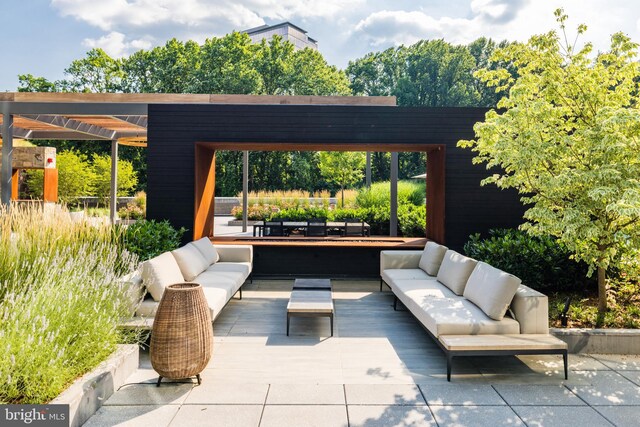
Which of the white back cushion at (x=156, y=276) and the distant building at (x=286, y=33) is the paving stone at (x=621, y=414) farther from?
the distant building at (x=286, y=33)

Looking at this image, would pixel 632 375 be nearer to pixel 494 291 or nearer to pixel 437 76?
pixel 494 291

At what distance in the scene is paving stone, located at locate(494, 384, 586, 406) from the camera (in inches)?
127

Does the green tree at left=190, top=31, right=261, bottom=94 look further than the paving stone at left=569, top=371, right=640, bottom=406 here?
Yes

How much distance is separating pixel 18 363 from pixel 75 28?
64.4 feet

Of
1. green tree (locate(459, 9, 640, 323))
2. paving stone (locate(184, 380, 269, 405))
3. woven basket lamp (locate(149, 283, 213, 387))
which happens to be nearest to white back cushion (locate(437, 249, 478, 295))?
green tree (locate(459, 9, 640, 323))

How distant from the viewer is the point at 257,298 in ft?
21.6

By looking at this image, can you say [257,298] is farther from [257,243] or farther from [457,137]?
[457,137]

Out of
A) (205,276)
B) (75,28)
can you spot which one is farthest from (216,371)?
(75,28)

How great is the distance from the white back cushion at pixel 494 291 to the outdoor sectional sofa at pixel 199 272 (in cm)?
267

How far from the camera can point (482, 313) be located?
164 inches

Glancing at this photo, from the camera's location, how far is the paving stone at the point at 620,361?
3.98 meters

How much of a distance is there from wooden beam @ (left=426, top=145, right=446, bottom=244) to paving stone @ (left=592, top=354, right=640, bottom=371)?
3684 millimetres

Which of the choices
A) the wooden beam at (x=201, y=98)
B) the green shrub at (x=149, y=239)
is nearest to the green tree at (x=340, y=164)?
the wooden beam at (x=201, y=98)

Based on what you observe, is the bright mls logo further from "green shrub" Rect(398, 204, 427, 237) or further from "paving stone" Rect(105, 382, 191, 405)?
"green shrub" Rect(398, 204, 427, 237)
